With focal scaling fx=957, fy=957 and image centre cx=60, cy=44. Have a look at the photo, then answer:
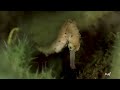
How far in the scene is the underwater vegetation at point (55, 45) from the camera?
10.1 meters

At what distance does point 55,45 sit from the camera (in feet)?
33.3

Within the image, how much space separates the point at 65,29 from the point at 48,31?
7.4 inches

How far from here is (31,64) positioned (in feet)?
33.1

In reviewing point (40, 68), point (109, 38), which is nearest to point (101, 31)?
point (109, 38)

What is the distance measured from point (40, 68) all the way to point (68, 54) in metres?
0.33

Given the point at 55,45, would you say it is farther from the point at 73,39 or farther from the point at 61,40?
the point at 73,39

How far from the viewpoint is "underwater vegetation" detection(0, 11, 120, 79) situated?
1011cm

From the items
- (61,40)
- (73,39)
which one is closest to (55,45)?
(61,40)
